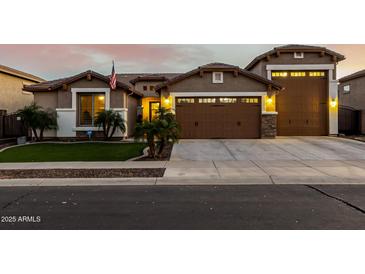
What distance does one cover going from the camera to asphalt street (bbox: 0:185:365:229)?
530 cm

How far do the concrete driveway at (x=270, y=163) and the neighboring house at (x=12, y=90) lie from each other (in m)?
14.7

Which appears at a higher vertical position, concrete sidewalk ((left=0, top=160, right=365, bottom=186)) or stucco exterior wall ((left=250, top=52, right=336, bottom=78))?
stucco exterior wall ((left=250, top=52, right=336, bottom=78))

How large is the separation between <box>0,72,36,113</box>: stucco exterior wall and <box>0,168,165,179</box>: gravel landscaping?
14.3m

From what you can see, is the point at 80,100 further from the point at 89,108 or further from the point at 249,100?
the point at 249,100

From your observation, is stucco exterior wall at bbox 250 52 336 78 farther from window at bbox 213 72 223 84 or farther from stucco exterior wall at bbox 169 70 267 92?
window at bbox 213 72 223 84

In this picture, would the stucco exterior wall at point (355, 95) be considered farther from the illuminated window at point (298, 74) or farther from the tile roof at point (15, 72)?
the tile roof at point (15, 72)

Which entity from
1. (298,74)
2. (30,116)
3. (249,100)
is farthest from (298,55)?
(30,116)

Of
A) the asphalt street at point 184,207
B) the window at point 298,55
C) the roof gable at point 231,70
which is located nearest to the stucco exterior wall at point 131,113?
the roof gable at point 231,70

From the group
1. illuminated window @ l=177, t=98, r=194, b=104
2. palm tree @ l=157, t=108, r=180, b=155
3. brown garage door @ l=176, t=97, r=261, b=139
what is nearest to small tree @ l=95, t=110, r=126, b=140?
illuminated window @ l=177, t=98, r=194, b=104

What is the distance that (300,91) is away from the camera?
2256 cm

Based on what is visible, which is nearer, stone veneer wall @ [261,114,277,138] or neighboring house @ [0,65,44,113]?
stone veneer wall @ [261,114,277,138]

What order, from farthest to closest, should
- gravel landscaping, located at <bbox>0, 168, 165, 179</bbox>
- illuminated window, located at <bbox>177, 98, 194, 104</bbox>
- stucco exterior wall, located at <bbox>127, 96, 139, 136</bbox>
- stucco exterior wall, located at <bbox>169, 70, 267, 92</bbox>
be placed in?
stucco exterior wall, located at <bbox>127, 96, 139, 136</bbox> → illuminated window, located at <bbox>177, 98, 194, 104</bbox> → stucco exterior wall, located at <bbox>169, 70, 267, 92</bbox> → gravel landscaping, located at <bbox>0, 168, 165, 179</bbox>

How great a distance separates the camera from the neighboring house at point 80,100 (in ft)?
65.1

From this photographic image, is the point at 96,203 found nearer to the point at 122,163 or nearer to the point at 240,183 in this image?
the point at 240,183
